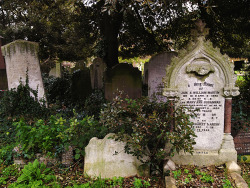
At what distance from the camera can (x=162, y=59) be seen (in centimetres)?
686

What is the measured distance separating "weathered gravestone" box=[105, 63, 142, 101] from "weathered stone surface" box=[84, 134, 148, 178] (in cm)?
358

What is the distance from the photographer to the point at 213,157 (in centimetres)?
382

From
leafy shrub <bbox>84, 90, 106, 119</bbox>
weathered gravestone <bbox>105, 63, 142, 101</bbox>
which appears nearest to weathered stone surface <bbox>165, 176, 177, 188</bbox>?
leafy shrub <bbox>84, 90, 106, 119</bbox>

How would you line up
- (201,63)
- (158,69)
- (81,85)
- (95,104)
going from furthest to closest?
(81,85)
(95,104)
(158,69)
(201,63)

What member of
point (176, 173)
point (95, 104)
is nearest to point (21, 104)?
point (95, 104)

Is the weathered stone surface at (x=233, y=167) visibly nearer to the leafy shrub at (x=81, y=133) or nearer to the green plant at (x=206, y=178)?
the green plant at (x=206, y=178)

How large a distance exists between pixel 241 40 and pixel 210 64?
679 cm

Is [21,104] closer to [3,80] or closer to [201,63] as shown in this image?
[3,80]

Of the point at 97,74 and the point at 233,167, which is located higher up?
the point at 97,74

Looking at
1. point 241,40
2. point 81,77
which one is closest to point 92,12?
point 81,77

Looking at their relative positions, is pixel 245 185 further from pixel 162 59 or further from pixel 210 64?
A: pixel 162 59

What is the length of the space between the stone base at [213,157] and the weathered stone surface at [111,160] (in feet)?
2.62

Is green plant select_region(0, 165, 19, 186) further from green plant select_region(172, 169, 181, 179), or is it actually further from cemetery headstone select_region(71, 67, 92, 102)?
cemetery headstone select_region(71, 67, 92, 102)

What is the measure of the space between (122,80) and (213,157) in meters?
3.95
